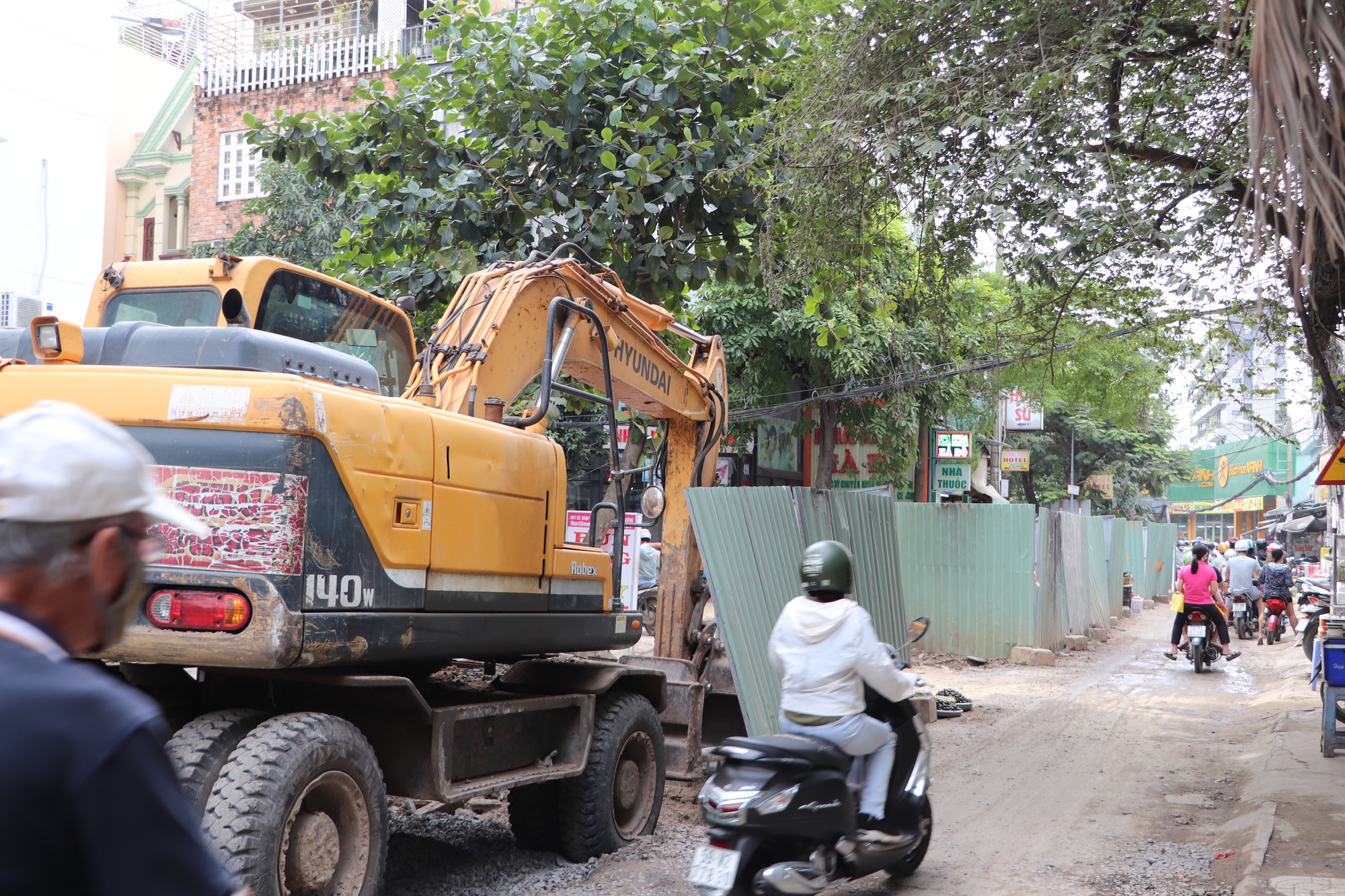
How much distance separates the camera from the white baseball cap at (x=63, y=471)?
1.38m

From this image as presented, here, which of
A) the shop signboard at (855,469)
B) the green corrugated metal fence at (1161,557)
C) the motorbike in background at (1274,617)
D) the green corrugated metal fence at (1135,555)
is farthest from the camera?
the green corrugated metal fence at (1161,557)

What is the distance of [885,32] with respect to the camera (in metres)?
8.66

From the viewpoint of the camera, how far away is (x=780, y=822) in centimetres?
455

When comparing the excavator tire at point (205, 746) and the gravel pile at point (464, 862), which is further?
the gravel pile at point (464, 862)

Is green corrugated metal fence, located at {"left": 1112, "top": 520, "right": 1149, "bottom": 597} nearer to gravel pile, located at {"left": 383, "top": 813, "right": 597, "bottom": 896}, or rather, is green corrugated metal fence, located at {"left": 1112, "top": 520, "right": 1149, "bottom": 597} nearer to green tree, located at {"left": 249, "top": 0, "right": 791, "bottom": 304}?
green tree, located at {"left": 249, "top": 0, "right": 791, "bottom": 304}

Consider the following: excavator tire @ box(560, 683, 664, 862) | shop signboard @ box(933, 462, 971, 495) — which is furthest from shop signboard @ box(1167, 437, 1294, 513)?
excavator tire @ box(560, 683, 664, 862)

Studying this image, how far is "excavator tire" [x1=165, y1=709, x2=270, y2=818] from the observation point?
4.24m

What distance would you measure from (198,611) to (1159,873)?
5.45 meters

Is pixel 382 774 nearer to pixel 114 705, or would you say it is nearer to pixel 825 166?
pixel 114 705

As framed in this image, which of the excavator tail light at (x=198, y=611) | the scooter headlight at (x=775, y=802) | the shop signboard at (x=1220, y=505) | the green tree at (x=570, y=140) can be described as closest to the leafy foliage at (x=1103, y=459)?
the shop signboard at (x=1220, y=505)

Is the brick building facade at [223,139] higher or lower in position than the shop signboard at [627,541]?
higher

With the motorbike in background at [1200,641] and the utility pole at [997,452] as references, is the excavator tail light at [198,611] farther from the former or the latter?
the utility pole at [997,452]

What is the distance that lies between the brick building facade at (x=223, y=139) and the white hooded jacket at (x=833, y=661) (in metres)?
23.8

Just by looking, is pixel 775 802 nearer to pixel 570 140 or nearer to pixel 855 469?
pixel 570 140
